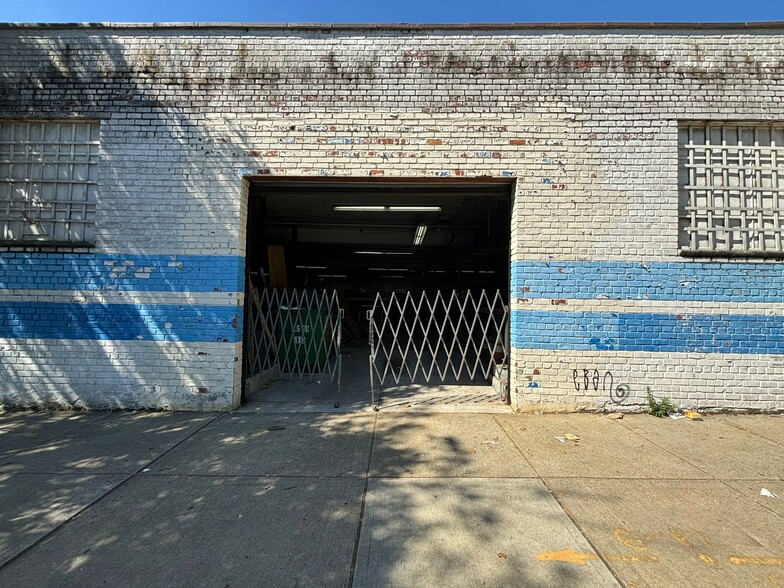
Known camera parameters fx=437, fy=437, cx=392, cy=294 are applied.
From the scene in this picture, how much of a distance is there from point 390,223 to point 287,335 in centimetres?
462

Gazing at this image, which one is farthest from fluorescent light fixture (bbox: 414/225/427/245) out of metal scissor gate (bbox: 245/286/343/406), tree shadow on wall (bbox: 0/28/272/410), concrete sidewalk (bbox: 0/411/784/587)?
concrete sidewalk (bbox: 0/411/784/587)

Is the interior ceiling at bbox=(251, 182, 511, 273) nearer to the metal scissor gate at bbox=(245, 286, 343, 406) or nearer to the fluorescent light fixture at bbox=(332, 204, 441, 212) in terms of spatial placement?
the fluorescent light fixture at bbox=(332, 204, 441, 212)

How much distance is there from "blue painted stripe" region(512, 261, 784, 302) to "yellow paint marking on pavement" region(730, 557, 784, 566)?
360 centimetres

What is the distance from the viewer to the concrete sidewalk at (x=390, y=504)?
2.61 meters

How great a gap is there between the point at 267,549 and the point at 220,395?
3.48m

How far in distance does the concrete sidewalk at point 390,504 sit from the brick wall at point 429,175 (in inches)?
34.3

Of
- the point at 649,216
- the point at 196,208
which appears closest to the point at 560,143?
the point at 649,216

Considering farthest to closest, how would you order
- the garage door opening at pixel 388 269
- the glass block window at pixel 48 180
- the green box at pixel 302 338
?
the green box at pixel 302 338, the garage door opening at pixel 388 269, the glass block window at pixel 48 180

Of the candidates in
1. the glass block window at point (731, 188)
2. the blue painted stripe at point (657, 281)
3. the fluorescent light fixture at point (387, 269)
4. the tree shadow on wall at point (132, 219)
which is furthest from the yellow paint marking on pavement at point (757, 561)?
the fluorescent light fixture at point (387, 269)

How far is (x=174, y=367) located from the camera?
5945 mm

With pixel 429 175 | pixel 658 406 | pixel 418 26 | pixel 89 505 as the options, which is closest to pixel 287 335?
pixel 429 175

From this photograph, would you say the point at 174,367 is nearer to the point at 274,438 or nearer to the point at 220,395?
the point at 220,395

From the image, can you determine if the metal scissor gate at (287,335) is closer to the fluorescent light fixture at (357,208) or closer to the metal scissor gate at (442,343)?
the metal scissor gate at (442,343)

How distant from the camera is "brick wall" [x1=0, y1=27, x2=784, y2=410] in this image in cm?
587
